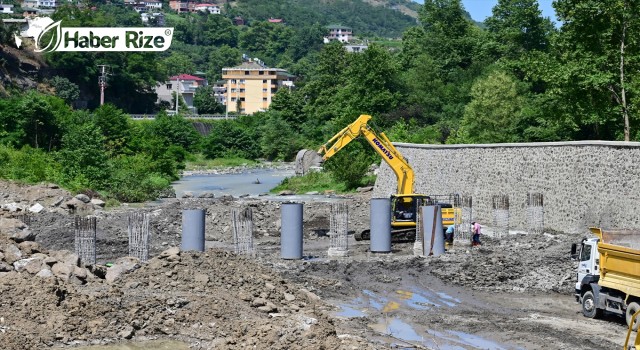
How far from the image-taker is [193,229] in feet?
90.9

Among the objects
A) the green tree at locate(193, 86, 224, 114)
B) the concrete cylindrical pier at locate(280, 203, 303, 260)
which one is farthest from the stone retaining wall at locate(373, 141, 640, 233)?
the green tree at locate(193, 86, 224, 114)

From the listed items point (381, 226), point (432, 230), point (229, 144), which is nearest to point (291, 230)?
point (381, 226)

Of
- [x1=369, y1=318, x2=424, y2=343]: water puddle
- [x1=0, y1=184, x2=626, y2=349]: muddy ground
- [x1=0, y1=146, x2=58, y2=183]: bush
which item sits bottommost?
[x1=369, y1=318, x2=424, y2=343]: water puddle

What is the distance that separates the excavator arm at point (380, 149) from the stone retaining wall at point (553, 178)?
312cm

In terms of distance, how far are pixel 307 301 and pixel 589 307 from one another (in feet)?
19.7

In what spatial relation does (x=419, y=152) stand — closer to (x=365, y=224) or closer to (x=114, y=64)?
(x=365, y=224)

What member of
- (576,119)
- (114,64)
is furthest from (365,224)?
(114,64)

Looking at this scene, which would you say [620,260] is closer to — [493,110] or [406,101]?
[493,110]

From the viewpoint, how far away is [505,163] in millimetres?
38281

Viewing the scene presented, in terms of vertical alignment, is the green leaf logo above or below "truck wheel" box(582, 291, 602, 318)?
above

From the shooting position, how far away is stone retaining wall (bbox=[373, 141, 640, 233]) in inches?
1242

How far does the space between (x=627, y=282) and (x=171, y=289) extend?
915cm

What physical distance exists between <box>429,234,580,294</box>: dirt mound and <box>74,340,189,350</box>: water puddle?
9.94 metres

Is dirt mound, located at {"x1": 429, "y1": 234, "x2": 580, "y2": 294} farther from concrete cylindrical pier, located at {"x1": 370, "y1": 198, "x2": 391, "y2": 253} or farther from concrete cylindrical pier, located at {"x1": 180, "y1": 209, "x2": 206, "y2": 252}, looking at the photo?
concrete cylindrical pier, located at {"x1": 180, "y1": 209, "x2": 206, "y2": 252}
